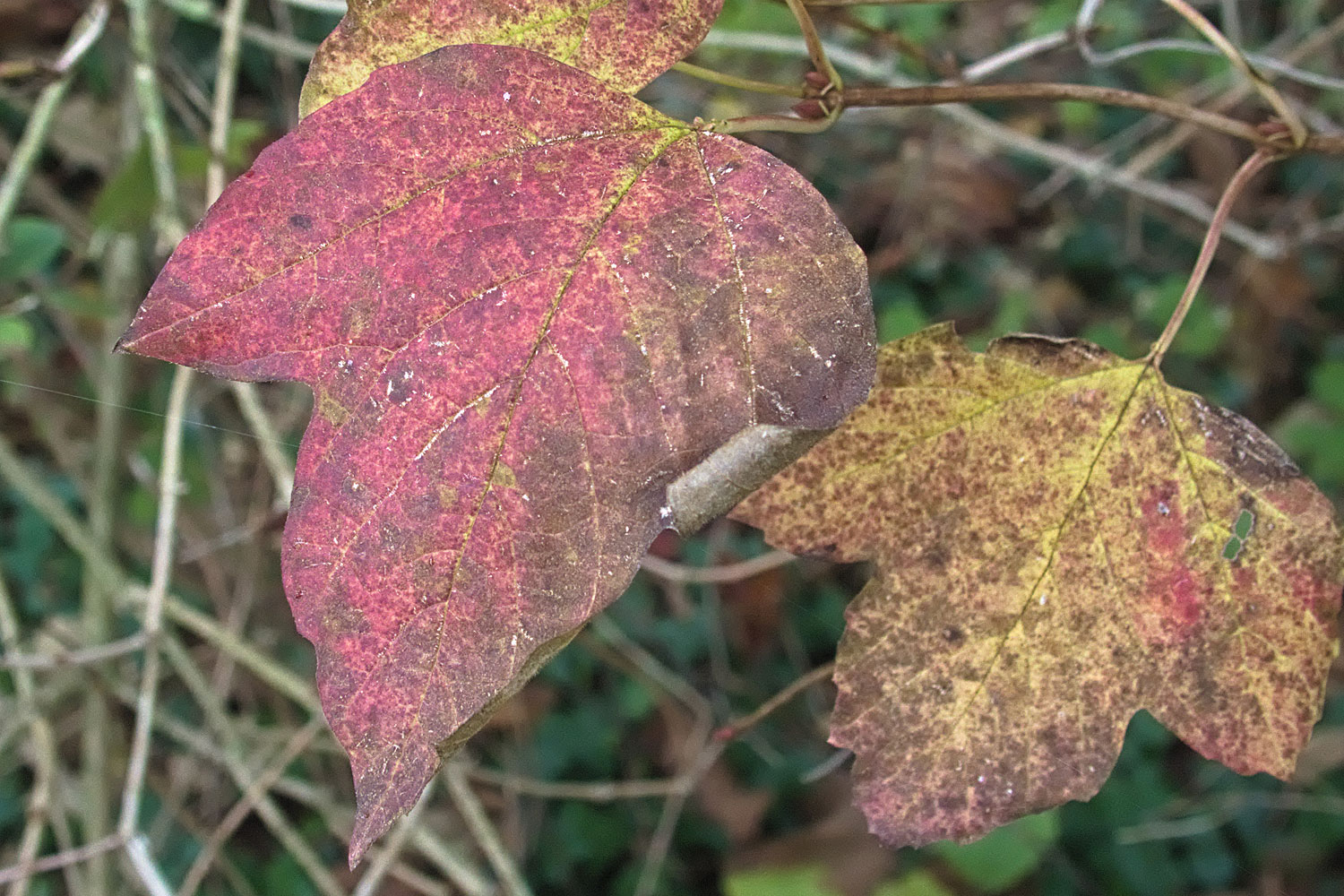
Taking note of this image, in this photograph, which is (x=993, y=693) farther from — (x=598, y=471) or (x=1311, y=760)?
(x=1311, y=760)

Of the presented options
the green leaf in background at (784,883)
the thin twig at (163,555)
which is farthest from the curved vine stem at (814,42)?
the green leaf in background at (784,883)

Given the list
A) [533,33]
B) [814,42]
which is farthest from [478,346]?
[814,42]

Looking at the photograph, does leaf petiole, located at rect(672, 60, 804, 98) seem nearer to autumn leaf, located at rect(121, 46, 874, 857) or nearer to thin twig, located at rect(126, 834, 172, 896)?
autumn leaf, located at rect(121, 46, 874, 857)

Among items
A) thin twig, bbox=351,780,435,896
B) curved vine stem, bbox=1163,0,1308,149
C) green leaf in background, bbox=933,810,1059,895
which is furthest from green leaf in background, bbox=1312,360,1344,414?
thin twig, bbox=351,780,435,896

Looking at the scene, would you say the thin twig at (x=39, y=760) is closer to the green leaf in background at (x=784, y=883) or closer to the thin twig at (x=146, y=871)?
the thin twig at (x=146, y=871)

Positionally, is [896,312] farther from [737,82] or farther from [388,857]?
[737,82]
